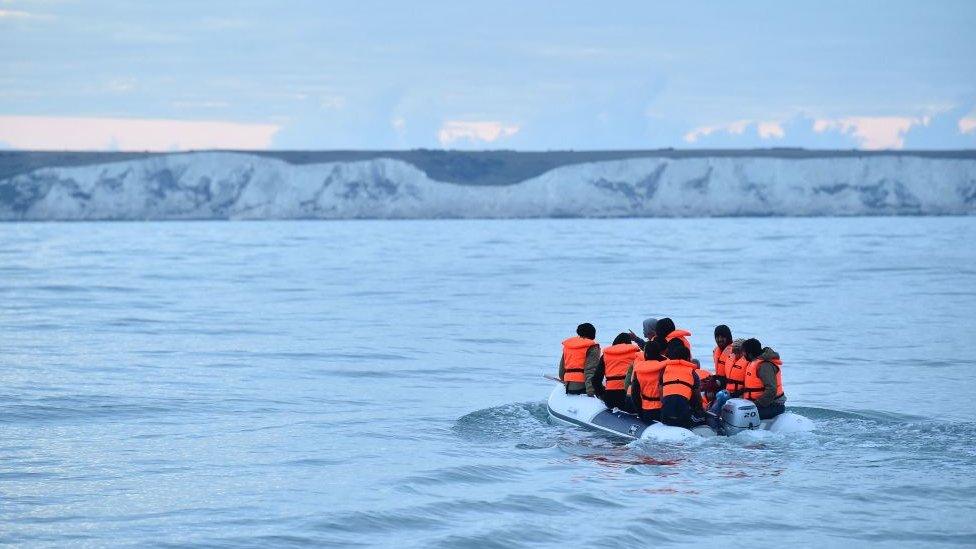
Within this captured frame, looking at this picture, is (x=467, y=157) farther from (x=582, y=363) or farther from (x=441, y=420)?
(x=582, y=363)

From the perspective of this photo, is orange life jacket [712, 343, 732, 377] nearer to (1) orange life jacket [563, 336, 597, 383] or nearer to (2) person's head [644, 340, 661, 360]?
(2) person's head [644, 340, 661, 360]

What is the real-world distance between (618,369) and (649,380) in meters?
1.20

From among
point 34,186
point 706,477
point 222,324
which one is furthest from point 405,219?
point 706,477

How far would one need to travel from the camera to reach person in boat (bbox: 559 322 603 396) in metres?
17.7

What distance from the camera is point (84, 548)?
11938mm

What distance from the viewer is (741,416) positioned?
16.3 m

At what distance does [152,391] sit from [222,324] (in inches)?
446

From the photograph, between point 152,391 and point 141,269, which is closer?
point 152,391

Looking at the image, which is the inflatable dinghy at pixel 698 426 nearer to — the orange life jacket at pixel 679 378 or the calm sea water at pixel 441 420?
the calm sea water at pixel 441 420

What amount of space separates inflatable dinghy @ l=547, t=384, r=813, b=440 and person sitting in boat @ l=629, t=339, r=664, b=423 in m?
0.17

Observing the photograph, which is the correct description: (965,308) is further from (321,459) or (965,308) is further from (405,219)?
(405,219)

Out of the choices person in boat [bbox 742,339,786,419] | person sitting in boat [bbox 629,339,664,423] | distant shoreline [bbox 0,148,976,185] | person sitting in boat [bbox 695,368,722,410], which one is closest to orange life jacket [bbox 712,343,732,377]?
person sitting in boat [bbox 695,368,722,410]

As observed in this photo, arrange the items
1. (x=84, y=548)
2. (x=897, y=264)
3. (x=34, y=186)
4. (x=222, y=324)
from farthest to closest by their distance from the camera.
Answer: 1. (x=34, y=186)
2. (x=897, y=264)
3. (x=222, y=324)
4. (x=84, y=548)

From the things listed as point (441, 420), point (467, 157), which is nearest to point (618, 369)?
point (441, 420)
